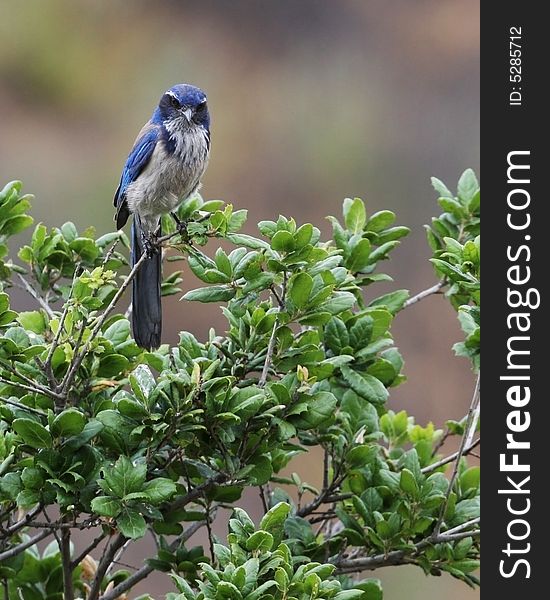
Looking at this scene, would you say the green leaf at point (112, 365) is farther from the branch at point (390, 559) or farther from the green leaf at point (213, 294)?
the branch at point (390, 559)

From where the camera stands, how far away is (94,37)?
15.0ft

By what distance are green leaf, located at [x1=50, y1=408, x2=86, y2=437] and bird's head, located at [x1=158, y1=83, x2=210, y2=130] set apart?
91 cm

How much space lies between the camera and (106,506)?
1.38m

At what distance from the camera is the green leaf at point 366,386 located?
163cm

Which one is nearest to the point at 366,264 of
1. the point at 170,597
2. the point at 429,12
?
the point at 170,597

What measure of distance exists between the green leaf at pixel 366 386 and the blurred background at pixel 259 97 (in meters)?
2.52

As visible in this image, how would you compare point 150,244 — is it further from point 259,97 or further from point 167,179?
point 259,97

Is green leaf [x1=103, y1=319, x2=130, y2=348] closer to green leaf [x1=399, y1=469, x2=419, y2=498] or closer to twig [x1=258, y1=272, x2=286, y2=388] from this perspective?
twig [x1=258, y1=272, x2=286, y2=388]

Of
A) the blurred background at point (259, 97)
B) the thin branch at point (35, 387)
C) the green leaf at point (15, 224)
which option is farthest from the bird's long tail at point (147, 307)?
the blurred background at point (259, 97)

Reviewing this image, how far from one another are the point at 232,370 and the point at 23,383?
0.30 metres

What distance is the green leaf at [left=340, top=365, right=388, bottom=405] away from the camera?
5.34ft

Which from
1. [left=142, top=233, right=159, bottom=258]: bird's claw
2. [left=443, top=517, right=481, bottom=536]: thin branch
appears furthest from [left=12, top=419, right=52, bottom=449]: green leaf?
[left=443, top=517, right=481, bottom=536]: thin branch

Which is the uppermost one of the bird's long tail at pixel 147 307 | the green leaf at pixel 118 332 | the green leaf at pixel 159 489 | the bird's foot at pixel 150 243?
the bird's foot at pixel 150 243

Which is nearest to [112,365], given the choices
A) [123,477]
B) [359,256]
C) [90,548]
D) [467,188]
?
[123,477]
